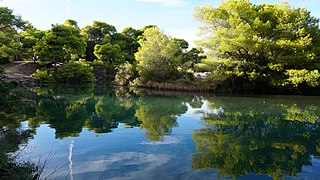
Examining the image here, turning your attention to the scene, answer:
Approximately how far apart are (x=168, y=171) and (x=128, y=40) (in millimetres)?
36297

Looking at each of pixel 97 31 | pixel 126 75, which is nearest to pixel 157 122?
pixel 126 75

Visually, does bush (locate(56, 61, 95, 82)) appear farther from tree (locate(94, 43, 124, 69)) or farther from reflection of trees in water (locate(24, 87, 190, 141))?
reflection of trees in water (locate(24, 87, 190, 141))

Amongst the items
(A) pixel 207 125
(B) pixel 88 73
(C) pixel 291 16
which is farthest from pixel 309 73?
(B) pixel 88 73

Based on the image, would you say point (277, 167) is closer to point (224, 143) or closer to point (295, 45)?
point (224, 143)

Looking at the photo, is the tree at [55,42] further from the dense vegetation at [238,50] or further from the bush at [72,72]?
the bush at [72,72]

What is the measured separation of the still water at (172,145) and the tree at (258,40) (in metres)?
9.58

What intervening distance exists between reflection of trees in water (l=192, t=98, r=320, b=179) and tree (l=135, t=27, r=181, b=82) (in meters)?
13.2

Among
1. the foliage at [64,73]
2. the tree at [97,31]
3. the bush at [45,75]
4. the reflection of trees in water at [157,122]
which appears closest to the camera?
the reflection of trees in water at [157,122]

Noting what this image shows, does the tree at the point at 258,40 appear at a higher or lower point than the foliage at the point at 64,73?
higher

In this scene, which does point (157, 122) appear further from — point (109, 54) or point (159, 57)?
point (109, 54)

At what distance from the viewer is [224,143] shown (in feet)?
20.1

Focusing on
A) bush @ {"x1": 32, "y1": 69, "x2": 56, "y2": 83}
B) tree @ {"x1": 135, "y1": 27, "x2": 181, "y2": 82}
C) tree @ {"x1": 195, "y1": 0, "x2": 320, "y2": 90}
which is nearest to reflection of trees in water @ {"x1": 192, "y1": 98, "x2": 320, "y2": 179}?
tree @ {"x1": 195, "y1": 0, "x2": 320, "y2": 90}

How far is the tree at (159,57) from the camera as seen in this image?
885 inches

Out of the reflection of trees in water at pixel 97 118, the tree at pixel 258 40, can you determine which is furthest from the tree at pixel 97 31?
the reflection of trees in water at pixel 97 118
